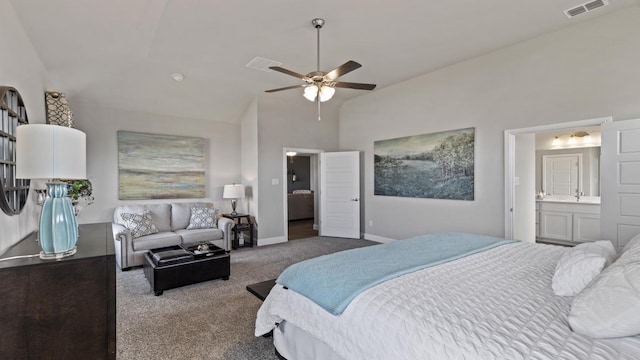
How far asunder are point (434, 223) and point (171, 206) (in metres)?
4.57

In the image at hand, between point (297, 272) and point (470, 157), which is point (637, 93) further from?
point (297, 272)

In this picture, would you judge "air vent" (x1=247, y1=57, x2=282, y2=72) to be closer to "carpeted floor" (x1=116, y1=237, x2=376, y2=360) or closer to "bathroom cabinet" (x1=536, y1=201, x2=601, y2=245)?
"carpeted floor" (x1=116, y1=237, x2=376, y2=360)

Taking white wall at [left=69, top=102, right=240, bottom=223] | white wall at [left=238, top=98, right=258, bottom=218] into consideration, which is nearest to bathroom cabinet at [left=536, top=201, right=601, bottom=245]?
white wall at [left=238, top=98, right=258, bottom=218]

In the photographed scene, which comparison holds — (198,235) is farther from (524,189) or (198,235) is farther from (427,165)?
(524,189)

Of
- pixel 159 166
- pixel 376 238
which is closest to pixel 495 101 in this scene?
pixel 376 238

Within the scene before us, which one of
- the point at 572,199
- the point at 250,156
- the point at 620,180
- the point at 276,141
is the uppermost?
the point at 276,141

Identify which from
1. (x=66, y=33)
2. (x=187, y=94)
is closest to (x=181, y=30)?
(x=66, y=33)

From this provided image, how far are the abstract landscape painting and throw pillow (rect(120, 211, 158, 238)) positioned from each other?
2.96 ft

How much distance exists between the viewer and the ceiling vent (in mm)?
3058

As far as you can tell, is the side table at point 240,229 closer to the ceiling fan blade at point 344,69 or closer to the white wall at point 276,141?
the white wall at point 276,141

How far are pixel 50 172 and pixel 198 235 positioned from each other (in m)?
3.31

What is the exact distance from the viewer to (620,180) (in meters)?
3.12

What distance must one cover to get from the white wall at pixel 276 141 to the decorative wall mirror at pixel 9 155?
12.0ft

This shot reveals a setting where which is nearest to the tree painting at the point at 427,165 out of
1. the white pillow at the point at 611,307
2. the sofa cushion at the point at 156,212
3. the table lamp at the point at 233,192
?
the table lamp at the point at 233,192
